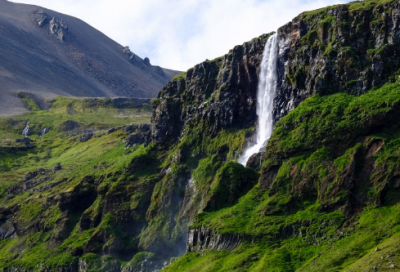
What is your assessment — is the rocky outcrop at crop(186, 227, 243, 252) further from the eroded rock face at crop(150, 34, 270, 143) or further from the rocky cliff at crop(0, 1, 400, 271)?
the eroded rock face at crop(150, 34, 270, 143)

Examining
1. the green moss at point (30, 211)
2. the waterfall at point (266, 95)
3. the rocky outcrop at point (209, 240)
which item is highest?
the waterfall at point (266, 95)

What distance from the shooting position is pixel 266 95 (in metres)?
139

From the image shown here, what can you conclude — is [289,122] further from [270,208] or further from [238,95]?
[238,95]

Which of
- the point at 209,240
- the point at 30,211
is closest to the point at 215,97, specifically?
the point at 209,240

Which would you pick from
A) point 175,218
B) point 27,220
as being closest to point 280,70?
point 175,218

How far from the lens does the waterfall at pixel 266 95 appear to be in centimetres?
13462

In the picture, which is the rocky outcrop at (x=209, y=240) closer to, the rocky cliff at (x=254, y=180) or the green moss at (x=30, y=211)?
the rocky cliff at (x=254, y=180)

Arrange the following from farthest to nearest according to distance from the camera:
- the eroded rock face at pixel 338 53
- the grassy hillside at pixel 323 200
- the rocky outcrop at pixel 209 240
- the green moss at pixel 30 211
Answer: the green moss at pixel 30 211, the eroded rock face at pixel 338 53, the rocky outcrop at pixel 209 240, the grassy hillside at pixel 323 200

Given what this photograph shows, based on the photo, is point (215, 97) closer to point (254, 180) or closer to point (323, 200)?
point (254, 180)

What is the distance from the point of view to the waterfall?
135 m

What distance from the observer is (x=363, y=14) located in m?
116

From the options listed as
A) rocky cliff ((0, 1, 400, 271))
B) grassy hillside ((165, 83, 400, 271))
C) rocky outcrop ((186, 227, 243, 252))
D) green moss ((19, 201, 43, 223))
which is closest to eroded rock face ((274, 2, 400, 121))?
rocky cliff ((0, 1, 400, 271))

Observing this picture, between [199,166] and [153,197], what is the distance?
16187 millimetres

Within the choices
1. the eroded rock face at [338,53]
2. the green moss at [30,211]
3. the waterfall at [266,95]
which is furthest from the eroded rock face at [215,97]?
the green moss at [30,211]
